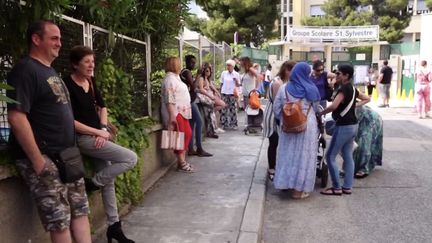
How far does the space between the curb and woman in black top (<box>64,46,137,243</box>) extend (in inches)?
43.0

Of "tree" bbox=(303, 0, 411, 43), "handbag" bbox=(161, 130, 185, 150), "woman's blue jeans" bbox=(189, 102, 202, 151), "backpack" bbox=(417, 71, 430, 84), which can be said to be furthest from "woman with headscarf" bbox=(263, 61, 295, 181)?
"tree" bbox=(303, 0, 411, 43)

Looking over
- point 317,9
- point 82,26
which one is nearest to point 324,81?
point 82,26

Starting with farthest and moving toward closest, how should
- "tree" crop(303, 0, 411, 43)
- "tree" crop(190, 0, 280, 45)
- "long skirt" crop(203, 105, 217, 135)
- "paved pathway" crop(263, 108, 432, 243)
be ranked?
1. "tree" crop(303, 0, 411, 43)
2. "tree" crop(190, 0, 280, 45)
3. "long skirt" crop(203, 105, 217, 135)
4. "paved pathway" crop(263, 108, 432, 243)

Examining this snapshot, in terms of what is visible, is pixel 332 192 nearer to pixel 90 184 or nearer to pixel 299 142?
pixel 299 142

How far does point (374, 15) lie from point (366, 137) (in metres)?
35.4

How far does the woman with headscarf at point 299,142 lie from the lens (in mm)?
5684

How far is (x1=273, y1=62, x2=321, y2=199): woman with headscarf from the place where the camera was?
224 inches

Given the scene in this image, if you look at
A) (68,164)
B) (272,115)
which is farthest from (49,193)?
(272,115)

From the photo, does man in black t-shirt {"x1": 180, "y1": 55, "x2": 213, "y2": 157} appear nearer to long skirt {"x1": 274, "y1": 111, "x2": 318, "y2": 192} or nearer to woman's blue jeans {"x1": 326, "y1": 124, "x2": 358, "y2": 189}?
long skirt {"x1": 274, "y1": 111, "x2": 318, "y2": 192}

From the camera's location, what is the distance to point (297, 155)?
5.83 meters

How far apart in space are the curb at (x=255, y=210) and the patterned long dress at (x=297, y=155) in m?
0.32

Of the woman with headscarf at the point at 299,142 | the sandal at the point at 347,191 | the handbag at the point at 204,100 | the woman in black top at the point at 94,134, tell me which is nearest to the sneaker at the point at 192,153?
the handbag at the point at 204,100

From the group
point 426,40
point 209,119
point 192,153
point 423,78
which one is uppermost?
point 426,40

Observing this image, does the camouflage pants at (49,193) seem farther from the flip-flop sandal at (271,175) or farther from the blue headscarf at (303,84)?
the flip-flop sandal at (271,175)
